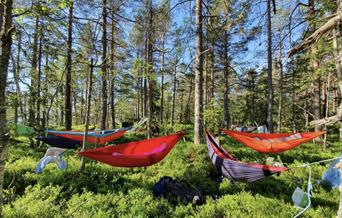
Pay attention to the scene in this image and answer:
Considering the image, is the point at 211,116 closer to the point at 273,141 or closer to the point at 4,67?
the point at 273,141

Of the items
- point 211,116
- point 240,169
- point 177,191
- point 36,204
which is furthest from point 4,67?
point 211,116

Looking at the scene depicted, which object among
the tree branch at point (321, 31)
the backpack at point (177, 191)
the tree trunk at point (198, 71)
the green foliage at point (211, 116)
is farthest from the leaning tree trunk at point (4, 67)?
the green foliage at point (211, 116)

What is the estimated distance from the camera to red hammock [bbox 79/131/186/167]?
340cm

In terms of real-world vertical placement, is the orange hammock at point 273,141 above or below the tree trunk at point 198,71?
below

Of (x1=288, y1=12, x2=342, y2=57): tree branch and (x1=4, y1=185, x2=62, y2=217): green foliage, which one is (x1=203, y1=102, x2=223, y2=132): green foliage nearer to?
(x1=288, y1=12, x2=342, y2=57): tree branch

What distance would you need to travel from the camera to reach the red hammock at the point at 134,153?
3398mm

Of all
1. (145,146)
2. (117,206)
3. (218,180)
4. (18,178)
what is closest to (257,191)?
(218,180)

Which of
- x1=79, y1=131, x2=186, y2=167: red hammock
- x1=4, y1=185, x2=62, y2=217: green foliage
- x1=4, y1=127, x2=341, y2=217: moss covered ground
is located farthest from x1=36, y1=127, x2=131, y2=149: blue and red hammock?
x1=79, y1=131, x2=186, y2=167: red hammock

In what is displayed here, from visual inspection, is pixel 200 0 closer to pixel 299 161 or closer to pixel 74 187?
pixel 299 161

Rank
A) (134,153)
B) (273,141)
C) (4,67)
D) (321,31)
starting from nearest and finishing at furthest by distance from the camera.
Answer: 1. (4,67)
2. (321,31)
3. (134,153)
4. (273,141)

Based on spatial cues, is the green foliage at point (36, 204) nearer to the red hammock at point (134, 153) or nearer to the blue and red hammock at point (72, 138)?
the red hammock at point (134, 153)

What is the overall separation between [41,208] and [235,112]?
2107 centimetres

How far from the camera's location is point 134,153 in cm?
359

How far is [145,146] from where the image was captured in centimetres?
381
